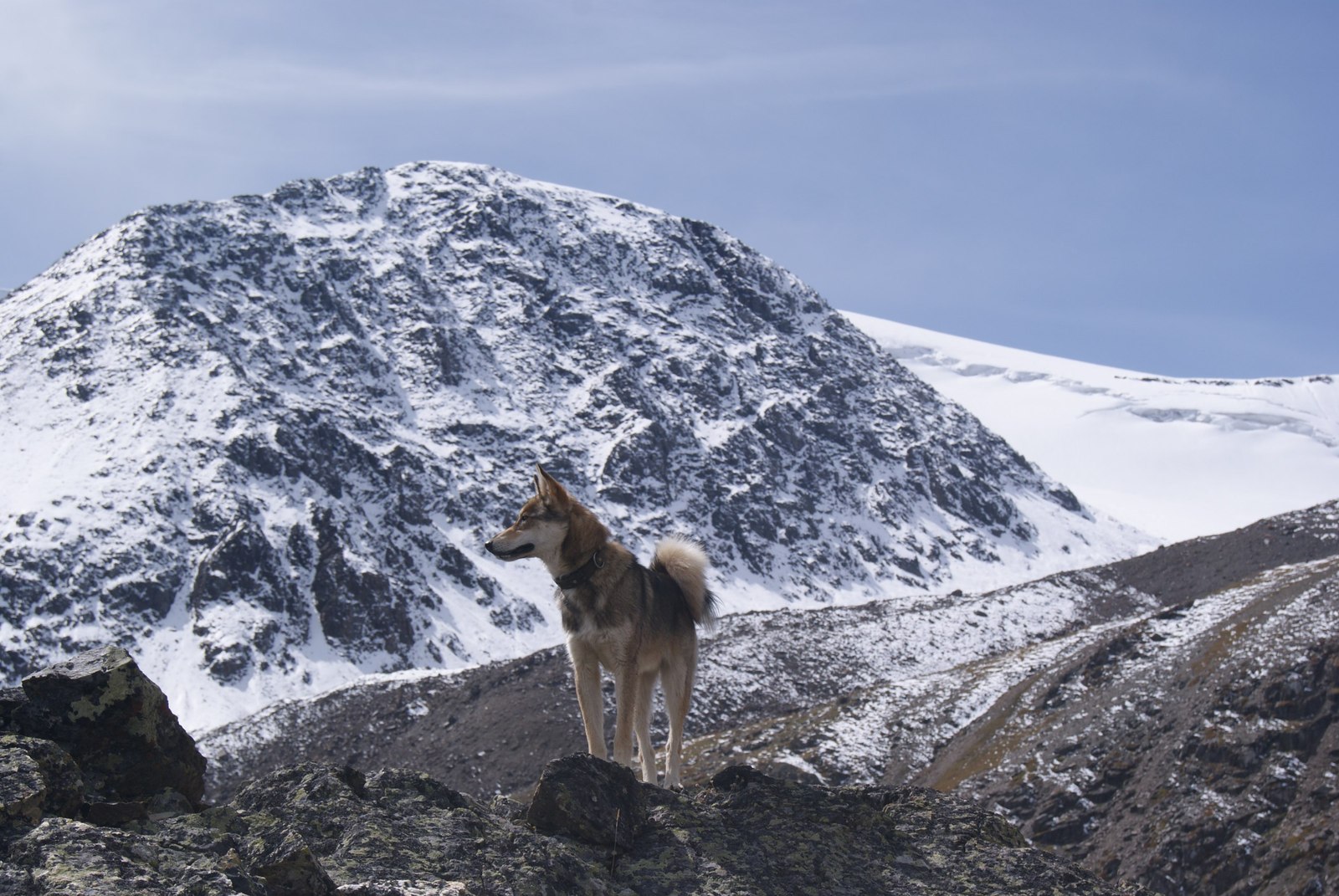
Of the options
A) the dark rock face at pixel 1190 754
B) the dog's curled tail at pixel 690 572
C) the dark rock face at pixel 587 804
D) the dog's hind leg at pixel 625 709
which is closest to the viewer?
the dark rock face at pixel 587 804

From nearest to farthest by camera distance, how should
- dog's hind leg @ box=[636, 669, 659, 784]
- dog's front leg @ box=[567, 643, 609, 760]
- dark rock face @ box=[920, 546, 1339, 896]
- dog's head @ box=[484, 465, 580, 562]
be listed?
dog's head @ box=[484, 465, 580, 562], dog's front leg @ box=[567, 643, 609, 760], dog's hind leg @ box=[636, 669, 659, 784], dark rock face @ box=[920, 546, 1339, 896]

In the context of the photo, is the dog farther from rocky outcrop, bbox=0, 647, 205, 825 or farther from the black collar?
rocky outcrop, bbox=0, 647, 205, 825

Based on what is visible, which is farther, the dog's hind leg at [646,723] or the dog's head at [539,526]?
the dog's hind leg at [646,723]

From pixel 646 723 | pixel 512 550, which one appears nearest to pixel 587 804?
pixel 512 550

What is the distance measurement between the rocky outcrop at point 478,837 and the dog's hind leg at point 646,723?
5.23 feet

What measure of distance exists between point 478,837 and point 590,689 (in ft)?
11.4

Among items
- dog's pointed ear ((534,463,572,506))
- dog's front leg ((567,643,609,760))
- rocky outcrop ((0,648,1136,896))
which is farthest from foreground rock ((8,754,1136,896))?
dog's pointed ear ((534,463,572,506))

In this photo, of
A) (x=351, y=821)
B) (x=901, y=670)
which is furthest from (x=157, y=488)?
(x=351, y=821)

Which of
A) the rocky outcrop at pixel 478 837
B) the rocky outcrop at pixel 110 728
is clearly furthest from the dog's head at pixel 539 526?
the rocky outcrop at pixel 110 728

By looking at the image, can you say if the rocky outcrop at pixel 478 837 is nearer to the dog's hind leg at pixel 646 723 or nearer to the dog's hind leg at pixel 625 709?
the dog's hind leg at pixel 625 709

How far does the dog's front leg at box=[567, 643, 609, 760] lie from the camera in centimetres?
1249

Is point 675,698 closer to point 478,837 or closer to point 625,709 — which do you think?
point 625,709

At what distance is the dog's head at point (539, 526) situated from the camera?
12367 millimetres

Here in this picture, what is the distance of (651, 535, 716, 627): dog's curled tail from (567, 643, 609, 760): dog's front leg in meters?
1.77
